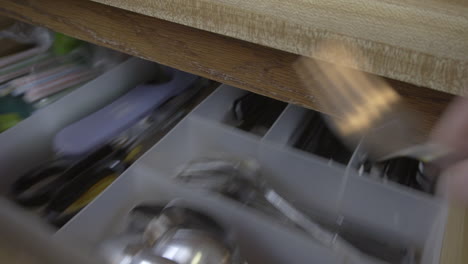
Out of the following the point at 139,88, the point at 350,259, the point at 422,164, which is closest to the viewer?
the point at 350,259

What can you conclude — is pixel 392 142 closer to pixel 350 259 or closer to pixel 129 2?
pixel 350 259

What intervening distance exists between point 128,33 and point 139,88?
0.17 metres

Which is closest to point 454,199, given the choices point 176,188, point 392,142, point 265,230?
point 392,142

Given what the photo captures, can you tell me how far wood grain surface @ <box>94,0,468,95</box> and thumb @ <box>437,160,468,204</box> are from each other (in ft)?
0.25

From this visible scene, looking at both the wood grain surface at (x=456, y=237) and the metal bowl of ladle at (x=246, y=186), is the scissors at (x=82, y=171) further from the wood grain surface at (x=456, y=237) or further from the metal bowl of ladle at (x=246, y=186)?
the wood grain surface at (x=456, y=237)

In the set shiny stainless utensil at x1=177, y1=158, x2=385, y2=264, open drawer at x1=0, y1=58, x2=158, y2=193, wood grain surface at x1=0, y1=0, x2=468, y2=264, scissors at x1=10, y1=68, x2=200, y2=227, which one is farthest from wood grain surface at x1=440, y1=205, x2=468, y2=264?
open drawer at x1=0, y1=58, x2=158, y2=193

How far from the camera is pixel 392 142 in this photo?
0.44 meters

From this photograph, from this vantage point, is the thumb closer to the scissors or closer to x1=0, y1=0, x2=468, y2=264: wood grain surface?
x1=0, y1=0, x2=468, y2=264: wood grain surface

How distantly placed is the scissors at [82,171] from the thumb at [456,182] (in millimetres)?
361

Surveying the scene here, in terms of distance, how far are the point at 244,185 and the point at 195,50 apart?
0.64ft

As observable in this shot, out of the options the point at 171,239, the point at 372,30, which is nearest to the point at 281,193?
the point at 171,239

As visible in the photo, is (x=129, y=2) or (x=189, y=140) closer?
(x=129, y=2)

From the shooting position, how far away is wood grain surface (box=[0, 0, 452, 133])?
0.39 meters

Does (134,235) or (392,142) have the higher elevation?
(392,142)
